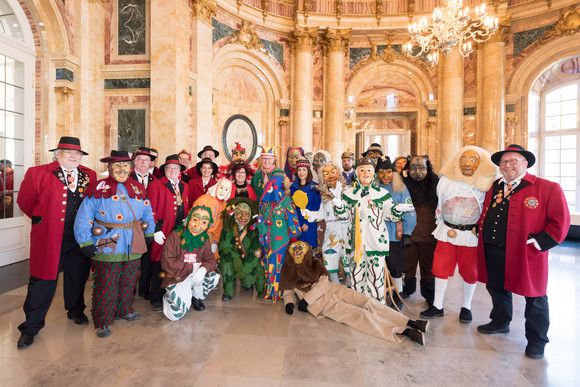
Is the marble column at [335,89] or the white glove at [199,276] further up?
the marble column at [335,89]

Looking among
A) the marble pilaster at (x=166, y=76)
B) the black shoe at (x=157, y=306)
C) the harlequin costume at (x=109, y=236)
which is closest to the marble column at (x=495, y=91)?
the marble pilaster at (x=166, y=76)

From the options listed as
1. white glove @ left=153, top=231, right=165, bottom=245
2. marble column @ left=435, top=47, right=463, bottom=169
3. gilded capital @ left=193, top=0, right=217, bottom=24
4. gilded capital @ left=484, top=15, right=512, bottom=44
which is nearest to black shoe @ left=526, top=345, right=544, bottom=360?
white glove @ left=153, top=231, right=165, bottom=245

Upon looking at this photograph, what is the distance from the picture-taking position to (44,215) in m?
3.04

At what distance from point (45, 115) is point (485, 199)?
769 cm

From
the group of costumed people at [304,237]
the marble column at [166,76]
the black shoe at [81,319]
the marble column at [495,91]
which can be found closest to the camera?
the group of costumed people at [304,237]

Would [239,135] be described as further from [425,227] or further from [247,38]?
[425,227]

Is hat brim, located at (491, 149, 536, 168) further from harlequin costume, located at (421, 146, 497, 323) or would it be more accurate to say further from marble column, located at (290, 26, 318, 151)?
marble column, located at (290, 26, 318, 151)

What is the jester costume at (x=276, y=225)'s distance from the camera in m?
3.89

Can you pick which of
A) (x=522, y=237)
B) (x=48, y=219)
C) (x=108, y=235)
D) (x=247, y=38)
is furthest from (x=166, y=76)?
(x=522, y=237)

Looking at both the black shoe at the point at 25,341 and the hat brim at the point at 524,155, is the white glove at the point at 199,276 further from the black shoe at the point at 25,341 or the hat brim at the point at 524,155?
the hat brim at the point at 524,155

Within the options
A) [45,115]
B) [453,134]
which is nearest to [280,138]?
[453,134]

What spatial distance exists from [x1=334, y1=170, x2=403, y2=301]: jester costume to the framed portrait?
743 cm

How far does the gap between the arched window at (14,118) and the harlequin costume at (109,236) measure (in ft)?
12.2

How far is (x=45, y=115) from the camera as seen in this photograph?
6.04m
